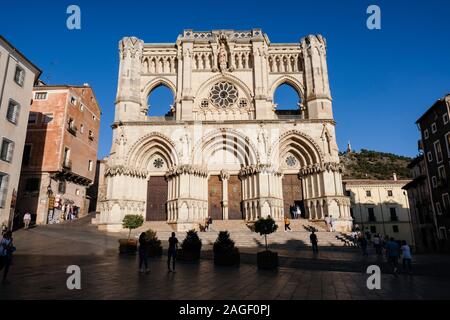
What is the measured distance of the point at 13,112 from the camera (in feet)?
78.8

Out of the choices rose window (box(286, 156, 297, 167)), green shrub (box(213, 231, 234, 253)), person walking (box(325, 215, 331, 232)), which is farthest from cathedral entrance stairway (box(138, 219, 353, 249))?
green shrub (box(213, 231, 234, 253))

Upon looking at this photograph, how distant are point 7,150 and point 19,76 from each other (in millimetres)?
6554

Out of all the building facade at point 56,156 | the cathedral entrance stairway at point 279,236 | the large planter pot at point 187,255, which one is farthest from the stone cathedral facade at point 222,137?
the large planter pot at point 187,255

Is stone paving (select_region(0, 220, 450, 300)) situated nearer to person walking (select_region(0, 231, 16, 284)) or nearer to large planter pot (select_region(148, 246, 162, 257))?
person walking (select_region(0, 231, 16, 284))

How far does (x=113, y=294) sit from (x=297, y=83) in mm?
29867

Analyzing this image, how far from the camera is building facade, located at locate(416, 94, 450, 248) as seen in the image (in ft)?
100

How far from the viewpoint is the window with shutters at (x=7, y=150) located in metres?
22.7

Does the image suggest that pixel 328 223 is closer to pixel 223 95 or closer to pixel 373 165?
pixel 223 95

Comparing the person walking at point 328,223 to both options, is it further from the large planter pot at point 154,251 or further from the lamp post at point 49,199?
the lamp post at point 49,199

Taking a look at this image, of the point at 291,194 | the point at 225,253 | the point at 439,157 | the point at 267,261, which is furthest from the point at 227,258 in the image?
the point at 439,157

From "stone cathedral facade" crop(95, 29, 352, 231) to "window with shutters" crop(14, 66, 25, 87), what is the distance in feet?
26.6
